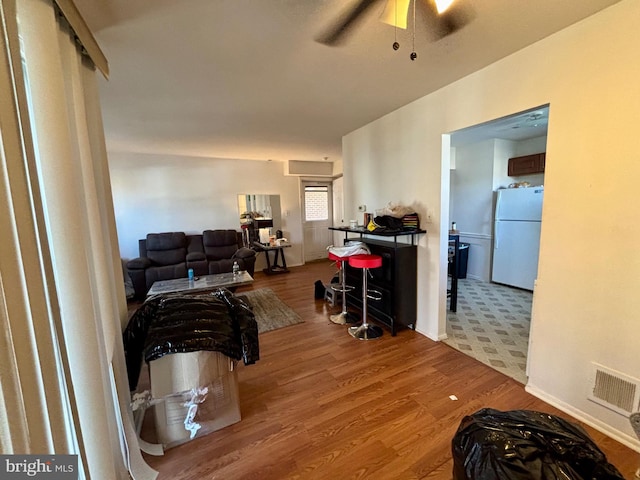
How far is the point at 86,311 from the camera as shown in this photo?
1.04 meters

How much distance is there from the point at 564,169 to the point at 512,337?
184 centimetres

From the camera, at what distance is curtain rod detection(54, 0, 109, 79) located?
111 centimetres

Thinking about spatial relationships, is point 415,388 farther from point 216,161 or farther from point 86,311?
point 216,161

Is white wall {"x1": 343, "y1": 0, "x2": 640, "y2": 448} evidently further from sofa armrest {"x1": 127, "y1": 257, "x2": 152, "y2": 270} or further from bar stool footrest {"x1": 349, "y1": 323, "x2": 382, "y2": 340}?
sofa armrest {"x1": 127, "y1": 257, "x2": 152, "y2": 270}

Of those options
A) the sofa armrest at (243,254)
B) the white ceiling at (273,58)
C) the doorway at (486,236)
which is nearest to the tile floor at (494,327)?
the doorway at (486,236)

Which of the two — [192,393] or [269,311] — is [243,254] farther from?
[192,393]

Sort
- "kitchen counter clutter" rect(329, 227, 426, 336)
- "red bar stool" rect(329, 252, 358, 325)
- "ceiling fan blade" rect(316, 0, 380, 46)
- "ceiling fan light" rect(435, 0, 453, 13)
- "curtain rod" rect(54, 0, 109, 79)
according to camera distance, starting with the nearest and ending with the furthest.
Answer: "curtain rod" rect(54, 0, 109, 79) < "ceiling fan light" rect(435, 0, 453, 13) < "ceiling fan blade" rect(316, 0, 380, 46) < "kitchen counter clutter" rect(329, 227, 426, 336) < "red bar stool" rect(329, 252, 358, 325)

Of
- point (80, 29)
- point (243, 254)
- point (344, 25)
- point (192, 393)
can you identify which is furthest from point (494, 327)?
point (80, 29)

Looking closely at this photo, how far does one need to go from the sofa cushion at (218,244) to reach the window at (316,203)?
2043 mm

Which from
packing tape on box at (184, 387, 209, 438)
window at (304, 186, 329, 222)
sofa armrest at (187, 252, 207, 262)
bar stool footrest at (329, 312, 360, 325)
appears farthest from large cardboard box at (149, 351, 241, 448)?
window at (304, 186, 329, 222)

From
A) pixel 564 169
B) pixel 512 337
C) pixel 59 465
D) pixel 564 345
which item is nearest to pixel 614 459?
pixel 564 345

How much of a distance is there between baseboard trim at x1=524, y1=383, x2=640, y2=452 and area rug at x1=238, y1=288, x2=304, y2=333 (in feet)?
7.48

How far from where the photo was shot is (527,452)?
0.95 m

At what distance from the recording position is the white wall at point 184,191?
193 inches
